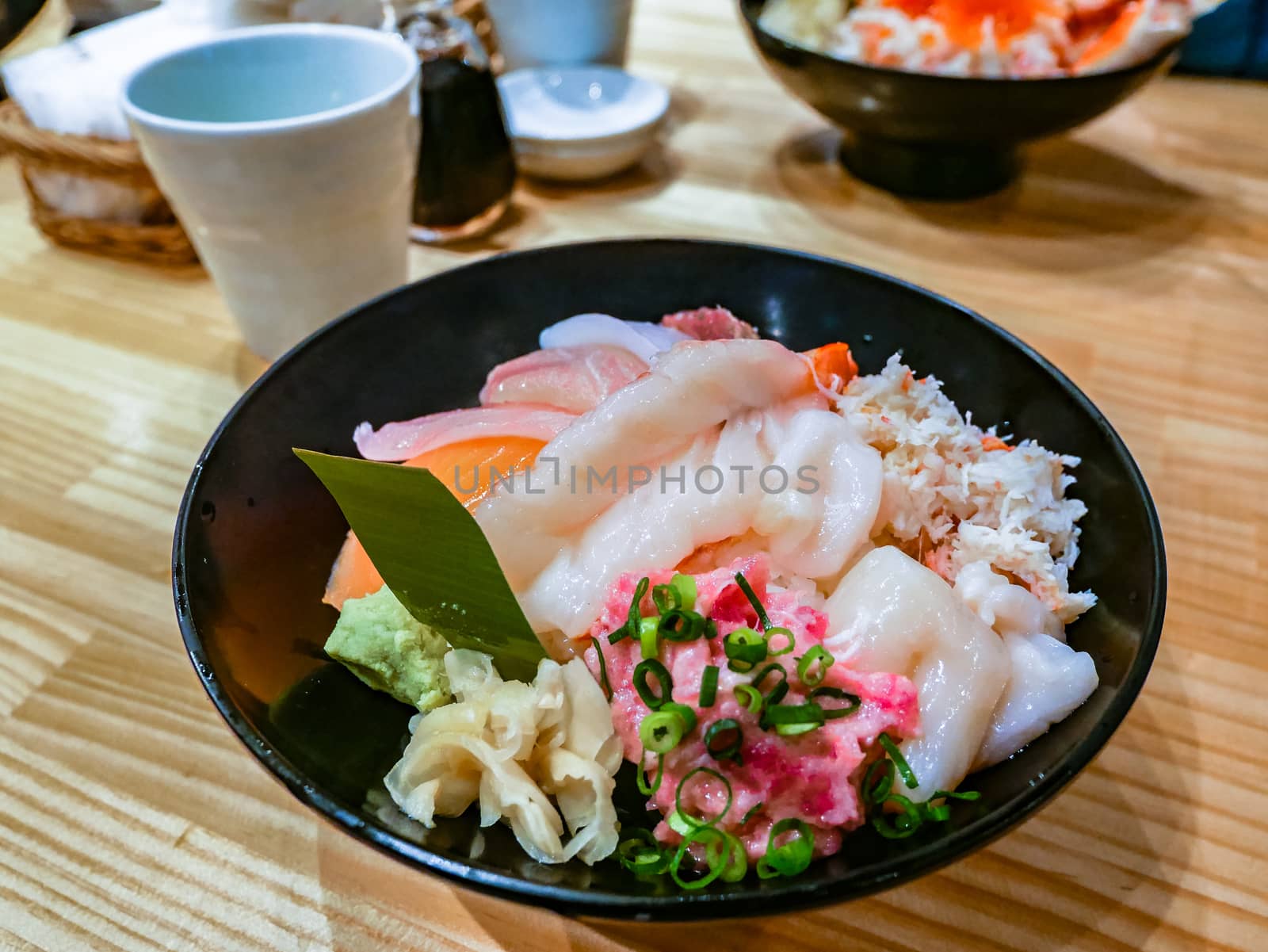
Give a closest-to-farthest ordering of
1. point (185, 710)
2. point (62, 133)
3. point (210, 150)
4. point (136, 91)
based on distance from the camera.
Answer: point (185, 710) → point (210, 150) → point (136, 91) → point (62, 133)

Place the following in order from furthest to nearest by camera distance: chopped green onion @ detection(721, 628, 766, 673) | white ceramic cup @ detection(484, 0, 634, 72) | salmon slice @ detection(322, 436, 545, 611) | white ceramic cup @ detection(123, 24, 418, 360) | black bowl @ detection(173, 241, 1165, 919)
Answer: white ceramic cup @ detection(484, 0, 634, 72)
white ceramic cup @ detection(123, 24, 418, 360)
salmon slice @ detection(322, 436, 545, 611)
chopped green onion @ detection(721, 628, 766, 673)
black bowl @ detection(173, 241, 1165, 919)

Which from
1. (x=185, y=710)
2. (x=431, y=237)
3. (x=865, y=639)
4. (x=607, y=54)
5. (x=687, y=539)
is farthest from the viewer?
(x=607, y=54)

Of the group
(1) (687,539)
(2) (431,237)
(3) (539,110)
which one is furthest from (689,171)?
(1) (687,539)

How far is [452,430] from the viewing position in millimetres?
1193

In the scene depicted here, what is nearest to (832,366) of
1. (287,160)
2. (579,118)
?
(287,160)

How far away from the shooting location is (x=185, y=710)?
3.98 ft

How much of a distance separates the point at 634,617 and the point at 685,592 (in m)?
0.06

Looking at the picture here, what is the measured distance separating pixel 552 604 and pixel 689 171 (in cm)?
172

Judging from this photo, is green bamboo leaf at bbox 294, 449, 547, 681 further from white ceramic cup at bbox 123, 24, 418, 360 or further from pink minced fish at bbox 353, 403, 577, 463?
white ceramic cup at bbox 123, 24, 418, 360

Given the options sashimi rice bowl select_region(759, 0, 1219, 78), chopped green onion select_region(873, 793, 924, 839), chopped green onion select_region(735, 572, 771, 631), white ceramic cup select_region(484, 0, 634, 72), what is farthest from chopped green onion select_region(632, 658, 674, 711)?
white ceramic cup select_region(484, 0, 634, 72)

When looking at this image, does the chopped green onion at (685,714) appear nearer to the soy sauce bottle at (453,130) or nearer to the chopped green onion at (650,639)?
the chopped green onion at (650,639)

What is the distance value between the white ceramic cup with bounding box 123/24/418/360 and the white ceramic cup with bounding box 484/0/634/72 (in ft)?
3.11

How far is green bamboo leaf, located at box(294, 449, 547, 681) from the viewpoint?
0.93 metres

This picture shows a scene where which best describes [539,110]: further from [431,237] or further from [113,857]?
[113,857]
